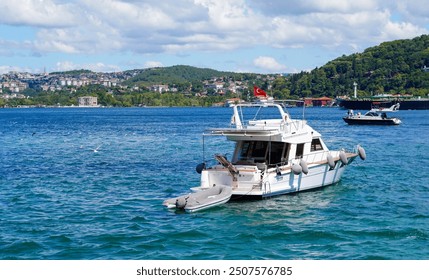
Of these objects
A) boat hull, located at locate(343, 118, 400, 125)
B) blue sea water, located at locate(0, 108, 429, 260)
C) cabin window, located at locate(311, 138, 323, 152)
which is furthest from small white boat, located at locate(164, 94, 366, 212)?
boat hull, located at locate(343, 118, 400, 125)

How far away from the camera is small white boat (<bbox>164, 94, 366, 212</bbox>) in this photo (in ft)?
98.4

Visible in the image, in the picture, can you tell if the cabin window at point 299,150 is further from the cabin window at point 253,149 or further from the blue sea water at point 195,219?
the blue sea water at point 195,219

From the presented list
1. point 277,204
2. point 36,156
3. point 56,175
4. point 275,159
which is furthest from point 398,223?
point 36,156

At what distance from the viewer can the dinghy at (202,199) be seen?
28.3 m

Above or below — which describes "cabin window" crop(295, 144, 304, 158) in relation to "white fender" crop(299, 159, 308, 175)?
above

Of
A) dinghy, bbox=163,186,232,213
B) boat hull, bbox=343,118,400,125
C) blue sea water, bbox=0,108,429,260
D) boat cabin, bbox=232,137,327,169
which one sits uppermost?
boat cabin, bbox=232,137,327,169

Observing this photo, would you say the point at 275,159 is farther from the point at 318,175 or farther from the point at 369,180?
the point at 369,180

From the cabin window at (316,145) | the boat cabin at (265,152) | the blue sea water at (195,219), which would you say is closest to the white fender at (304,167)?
the boat cabin at (265,152)

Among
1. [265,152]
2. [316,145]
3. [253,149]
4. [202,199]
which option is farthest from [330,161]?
[202,199]

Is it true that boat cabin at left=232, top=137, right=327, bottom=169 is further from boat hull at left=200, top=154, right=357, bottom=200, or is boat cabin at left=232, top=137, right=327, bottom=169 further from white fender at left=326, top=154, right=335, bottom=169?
white fender at left=326, top=154, right=335, bottom=169

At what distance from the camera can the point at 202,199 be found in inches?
1144

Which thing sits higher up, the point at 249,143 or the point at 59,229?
the point at 249,143
